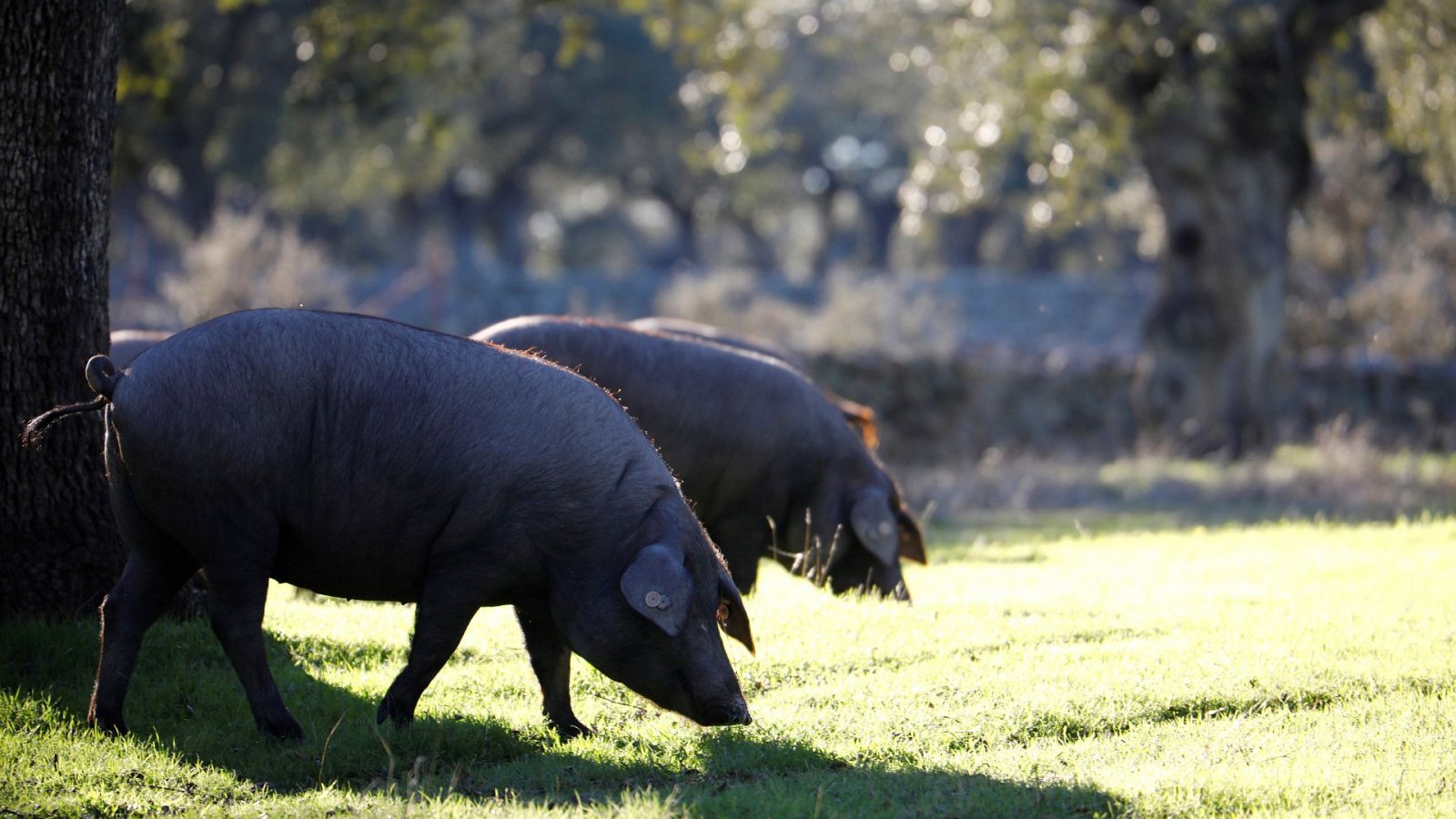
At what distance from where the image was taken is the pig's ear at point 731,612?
5820mm

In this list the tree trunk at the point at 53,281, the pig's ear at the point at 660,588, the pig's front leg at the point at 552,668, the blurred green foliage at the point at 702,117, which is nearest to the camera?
the pig's ear at the point at 660,588

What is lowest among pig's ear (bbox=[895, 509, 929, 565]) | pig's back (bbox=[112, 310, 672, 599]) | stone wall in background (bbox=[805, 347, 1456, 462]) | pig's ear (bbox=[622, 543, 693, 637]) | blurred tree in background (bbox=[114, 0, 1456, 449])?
stone wall in background (bbox=[805, 347, 1456, 462])

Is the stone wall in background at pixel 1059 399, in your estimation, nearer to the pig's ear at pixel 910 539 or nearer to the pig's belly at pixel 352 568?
the pig's ear at pixel 910 539

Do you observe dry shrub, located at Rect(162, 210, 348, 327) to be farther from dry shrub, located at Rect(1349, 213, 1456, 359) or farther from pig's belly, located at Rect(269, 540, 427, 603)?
dry shrub, located at Rect(1349, 213, 1456, 359)

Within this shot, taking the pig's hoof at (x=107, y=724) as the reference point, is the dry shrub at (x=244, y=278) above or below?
above

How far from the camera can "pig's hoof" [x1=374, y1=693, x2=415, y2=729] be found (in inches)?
223

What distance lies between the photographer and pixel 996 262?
57406 millimetres

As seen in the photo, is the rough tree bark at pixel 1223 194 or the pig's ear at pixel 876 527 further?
the rough tree bark at pixel 1223 194

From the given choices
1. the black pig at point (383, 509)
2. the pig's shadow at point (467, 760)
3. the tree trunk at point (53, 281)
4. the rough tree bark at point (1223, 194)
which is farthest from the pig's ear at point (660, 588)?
the rough tree bark at point (1223, 194)

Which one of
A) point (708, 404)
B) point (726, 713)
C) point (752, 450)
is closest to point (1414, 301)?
point (752, 450)

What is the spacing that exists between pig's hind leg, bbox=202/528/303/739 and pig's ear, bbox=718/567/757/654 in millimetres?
1673

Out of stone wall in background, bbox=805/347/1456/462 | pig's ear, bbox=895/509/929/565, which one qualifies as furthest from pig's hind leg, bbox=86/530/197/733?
stone wall in background, bbox=805/347/1456/462

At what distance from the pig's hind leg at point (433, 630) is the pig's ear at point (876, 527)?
12.6 feet

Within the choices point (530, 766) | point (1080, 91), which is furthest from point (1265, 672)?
point (1080, 91)
